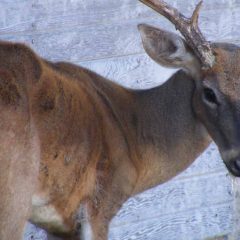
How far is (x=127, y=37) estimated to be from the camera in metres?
6.34

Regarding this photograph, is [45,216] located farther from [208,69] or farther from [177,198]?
[177,198]

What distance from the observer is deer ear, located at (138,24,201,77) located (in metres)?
5.39

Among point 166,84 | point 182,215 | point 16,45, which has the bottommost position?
point 182,215

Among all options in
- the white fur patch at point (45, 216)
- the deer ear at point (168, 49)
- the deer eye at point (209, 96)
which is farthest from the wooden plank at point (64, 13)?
the white fur patch at point (45, 216)

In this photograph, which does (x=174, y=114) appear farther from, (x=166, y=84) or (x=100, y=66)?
(x=100, y=66)

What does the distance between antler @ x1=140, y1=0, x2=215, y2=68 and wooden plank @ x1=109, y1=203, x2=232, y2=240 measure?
68.4 inches

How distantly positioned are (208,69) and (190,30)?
0.25 metres

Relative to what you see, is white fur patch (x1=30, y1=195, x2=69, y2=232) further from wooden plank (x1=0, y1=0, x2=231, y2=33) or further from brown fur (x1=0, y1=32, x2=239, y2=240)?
wooden plank (x1=0, y1=0, x2=231, y2=33)

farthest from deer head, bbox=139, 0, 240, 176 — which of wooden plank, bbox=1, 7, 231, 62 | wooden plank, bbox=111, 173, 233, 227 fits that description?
wooden plank, bbox=111, 173, 233, 227

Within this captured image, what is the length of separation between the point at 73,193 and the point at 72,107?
1.57 feet

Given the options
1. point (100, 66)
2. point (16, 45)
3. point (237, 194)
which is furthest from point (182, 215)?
point (16, 45)

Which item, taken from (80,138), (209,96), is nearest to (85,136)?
(80,138)

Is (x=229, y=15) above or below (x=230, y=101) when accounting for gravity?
below

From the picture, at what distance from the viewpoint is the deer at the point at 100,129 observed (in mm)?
4629
